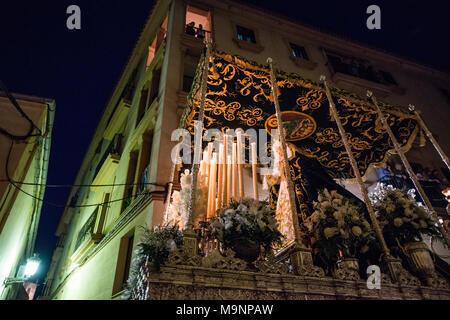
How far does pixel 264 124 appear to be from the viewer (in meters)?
5.37

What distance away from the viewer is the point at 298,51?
1128cm

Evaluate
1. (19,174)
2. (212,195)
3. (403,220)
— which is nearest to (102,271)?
(19,174)

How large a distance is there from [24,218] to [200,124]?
23.6 feet

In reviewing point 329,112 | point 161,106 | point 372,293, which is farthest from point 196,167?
point 161,106

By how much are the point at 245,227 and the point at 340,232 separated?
3.79 feet

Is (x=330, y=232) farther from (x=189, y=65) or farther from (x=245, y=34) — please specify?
(x=245, y=34)

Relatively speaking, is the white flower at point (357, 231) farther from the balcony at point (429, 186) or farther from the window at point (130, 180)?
the balcony at point (429, 186)

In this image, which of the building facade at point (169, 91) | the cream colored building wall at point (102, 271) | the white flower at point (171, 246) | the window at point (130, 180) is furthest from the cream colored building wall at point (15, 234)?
the white flower at point (171, 246)

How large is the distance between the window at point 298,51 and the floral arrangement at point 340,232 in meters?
9.71

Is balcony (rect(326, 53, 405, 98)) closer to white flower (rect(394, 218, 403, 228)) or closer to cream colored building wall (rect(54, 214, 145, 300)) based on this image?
white flower (rect(394, 218, 403, 228))

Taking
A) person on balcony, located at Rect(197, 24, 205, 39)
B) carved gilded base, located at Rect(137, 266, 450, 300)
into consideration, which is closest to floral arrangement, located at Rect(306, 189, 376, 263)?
carved gilded base, located at Rect(137, 266, 450, 300)

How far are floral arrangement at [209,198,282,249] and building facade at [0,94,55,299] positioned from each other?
6.37 metres

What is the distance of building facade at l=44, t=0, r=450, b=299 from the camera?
621cm

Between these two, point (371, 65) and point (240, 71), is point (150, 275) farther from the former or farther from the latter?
point (371, 65)
